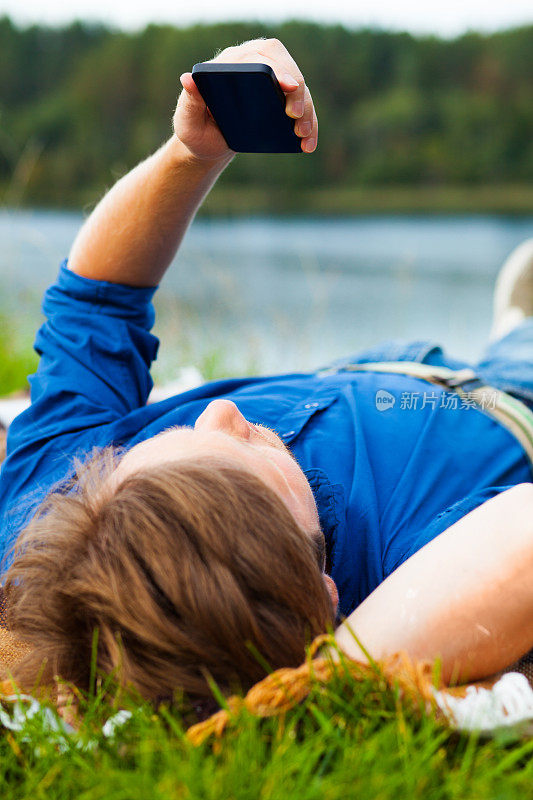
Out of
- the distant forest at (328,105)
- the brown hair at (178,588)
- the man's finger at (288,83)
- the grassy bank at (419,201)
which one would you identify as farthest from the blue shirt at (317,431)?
the grassy bank at (419,201)

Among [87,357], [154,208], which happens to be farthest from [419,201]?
[87,357]

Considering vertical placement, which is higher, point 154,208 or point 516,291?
point 154,208

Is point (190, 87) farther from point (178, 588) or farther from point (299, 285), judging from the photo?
point (299, 285)

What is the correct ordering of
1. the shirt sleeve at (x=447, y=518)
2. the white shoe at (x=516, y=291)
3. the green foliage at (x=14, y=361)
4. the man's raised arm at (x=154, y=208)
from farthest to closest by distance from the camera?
1. the green foliage at (x=14, y=361)
2. the white shoe at (x=516, y=291)
3. the man's raised arm at (x=154, y=208)
4. the shirt sleeve at (x=447, y=518)

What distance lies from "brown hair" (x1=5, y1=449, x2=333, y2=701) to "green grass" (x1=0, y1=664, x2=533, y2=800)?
7 centimetres

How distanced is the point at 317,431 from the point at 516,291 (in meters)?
1.69

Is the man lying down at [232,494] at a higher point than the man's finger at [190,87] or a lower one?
lower

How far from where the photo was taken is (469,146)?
15.1 m

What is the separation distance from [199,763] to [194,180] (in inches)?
46.8

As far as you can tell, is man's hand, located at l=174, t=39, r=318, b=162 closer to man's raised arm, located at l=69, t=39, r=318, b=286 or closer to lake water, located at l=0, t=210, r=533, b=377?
man's raised arm, located at l=69, t=39, r=318, b=286

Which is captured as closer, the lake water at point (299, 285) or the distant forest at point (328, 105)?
the lake water at point (299, 285)

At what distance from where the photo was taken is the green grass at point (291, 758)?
680 mm

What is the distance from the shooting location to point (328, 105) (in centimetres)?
1077

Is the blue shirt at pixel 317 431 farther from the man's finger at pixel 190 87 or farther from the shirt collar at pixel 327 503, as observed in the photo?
the man's finger at pixel 190 87
